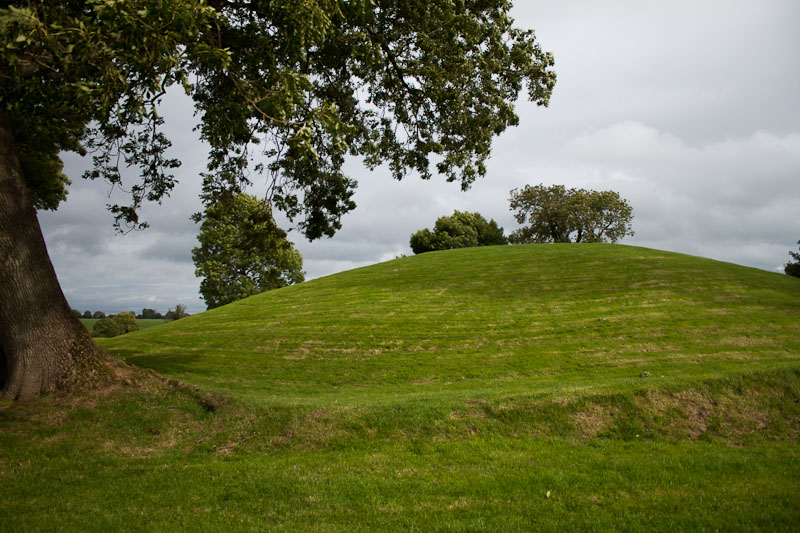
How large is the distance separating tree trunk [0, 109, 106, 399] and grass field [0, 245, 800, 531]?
727 millimetres

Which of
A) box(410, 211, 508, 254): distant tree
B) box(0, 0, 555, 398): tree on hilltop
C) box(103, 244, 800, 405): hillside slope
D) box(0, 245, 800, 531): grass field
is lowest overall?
box(0, 245, 800, 531): grass field

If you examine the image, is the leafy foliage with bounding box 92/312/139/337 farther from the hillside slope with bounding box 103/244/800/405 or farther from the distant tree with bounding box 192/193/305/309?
the hillside slope with bounding box 103/244/800/405

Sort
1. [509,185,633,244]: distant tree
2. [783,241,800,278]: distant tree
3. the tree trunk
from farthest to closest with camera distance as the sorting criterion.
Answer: [509,185,633,244]: distant tree → [783,241,800,278]: distant tree → the tree trunk

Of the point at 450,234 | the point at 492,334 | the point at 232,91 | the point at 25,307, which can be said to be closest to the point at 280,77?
the point at 232,91

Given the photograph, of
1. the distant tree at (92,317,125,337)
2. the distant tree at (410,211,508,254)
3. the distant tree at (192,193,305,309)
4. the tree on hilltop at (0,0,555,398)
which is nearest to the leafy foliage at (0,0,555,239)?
the tree on hilltop at (0,0,555,398)

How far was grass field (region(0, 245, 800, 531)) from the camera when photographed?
6.35 m

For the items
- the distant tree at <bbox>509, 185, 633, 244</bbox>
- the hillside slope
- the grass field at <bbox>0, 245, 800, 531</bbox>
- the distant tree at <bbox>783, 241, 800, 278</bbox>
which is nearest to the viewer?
the grass field at <bbox>0, 245, 800, 531</bbox>

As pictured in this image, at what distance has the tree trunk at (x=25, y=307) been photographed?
10.2m

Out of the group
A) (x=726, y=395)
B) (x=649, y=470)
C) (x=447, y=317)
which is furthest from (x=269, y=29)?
(x=447, y=317)

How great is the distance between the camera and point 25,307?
10.4m

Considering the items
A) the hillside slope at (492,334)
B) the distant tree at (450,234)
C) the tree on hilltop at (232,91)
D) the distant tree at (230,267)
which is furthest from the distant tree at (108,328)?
the distant tree at (450,234)

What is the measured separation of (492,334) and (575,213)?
161ft

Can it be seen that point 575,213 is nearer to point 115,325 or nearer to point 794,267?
point 794,267

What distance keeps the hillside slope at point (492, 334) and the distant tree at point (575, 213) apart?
28034 mm
